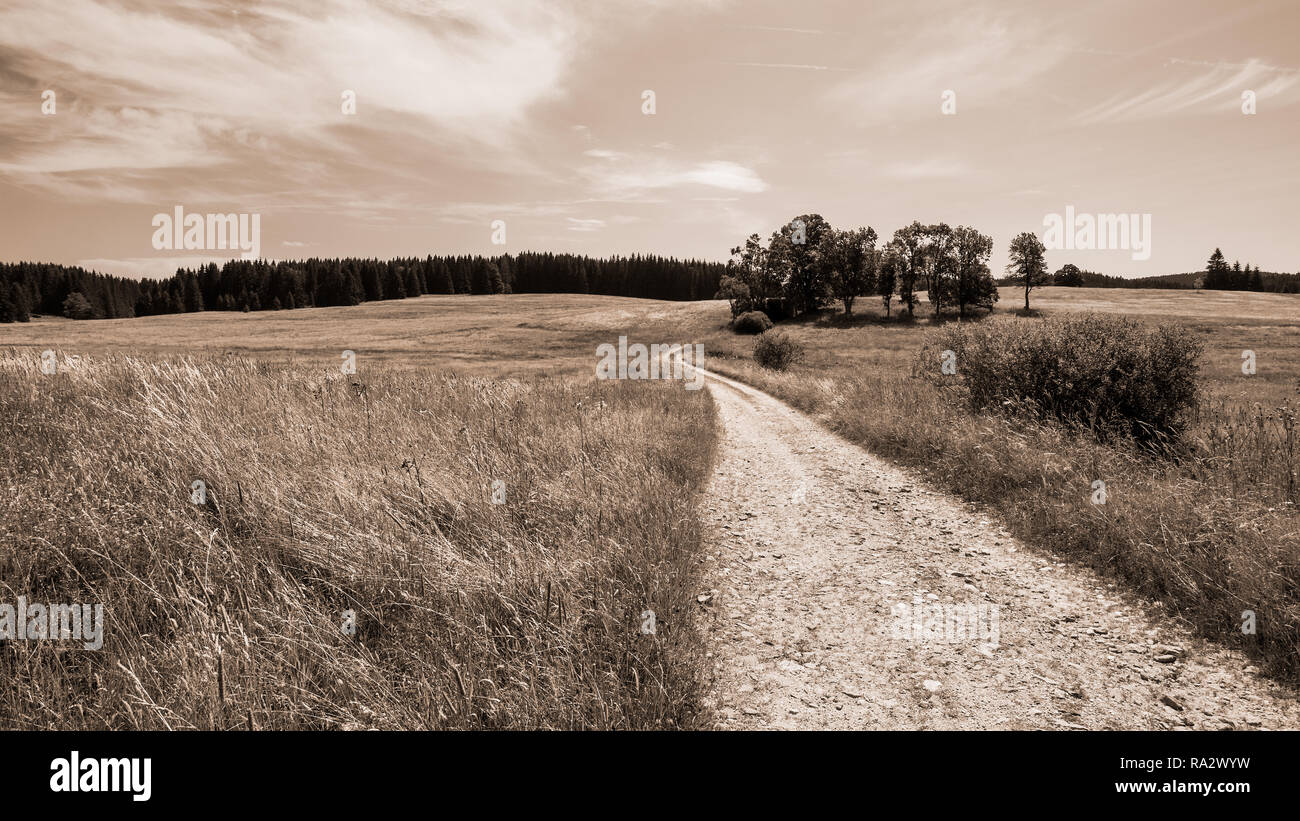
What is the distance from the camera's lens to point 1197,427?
10.3m

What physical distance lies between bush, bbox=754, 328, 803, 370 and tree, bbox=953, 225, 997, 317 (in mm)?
47193

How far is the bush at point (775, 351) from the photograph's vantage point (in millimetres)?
35375

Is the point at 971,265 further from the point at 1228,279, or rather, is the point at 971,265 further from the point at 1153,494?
the point at 1228,279

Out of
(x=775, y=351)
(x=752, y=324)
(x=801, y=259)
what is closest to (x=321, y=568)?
(x=775, y=351)

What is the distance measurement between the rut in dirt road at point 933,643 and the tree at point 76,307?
6498 inches

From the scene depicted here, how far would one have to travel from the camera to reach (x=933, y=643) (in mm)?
4547

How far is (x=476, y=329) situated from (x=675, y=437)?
2738 inches

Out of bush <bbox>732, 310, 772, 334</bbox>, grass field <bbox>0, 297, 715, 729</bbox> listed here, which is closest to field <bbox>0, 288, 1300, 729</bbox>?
grass field <bbox>0, 297, 715, 729</bbox>

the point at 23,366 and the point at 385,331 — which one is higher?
the point at 385,331

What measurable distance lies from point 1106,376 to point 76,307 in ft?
561

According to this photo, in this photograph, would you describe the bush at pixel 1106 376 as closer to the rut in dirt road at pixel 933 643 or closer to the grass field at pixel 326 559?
the rut in dirt road at pixel 933 643
